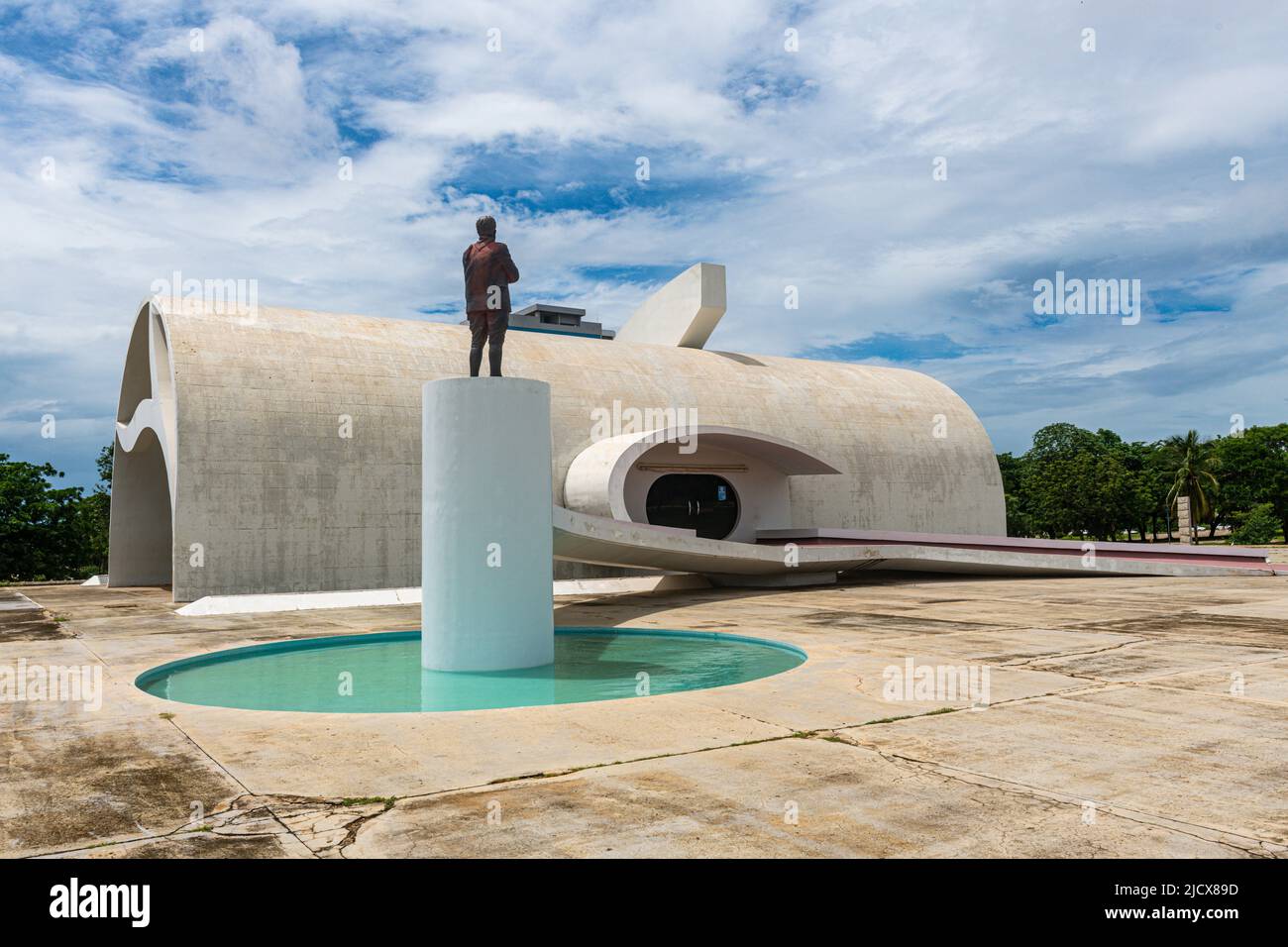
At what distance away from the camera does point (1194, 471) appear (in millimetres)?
67812

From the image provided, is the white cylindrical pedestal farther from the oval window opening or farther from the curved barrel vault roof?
the oval window opening

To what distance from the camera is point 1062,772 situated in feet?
19.0

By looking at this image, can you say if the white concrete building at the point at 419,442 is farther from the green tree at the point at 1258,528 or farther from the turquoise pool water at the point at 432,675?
the green tree at the point at 1258,528

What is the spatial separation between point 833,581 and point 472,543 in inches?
621

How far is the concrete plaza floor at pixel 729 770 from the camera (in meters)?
4.68

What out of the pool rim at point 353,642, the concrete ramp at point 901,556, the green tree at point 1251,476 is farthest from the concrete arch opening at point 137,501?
the green tree at point 1251,476

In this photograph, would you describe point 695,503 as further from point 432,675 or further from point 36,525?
point 36,525

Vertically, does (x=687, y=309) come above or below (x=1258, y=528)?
above

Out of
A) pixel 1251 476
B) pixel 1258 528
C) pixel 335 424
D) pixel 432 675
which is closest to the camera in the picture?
pixel 432 675

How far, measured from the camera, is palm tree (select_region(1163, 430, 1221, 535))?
67.6 meters

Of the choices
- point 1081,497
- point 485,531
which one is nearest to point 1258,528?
point 1081,497

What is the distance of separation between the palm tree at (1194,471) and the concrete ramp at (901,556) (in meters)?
45.9

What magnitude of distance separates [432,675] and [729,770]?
6313 mm

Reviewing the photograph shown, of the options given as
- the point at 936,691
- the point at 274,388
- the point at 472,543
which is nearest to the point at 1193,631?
the point at 936,691
